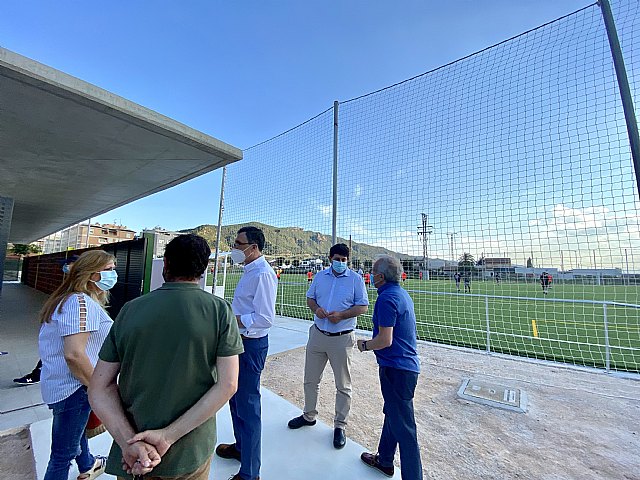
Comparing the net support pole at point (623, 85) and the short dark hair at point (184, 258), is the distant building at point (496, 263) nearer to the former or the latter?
the net support pole at point (623, 85)

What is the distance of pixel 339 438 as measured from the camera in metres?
2.42

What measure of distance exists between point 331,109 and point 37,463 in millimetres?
4937

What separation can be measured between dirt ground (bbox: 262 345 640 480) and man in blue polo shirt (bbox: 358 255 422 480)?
0.45m

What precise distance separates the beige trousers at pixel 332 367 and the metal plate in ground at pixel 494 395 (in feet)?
5.90

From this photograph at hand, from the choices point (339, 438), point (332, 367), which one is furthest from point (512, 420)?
point (332, 367)

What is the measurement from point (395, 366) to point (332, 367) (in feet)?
2.54

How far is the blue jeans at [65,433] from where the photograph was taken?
162 centimetres

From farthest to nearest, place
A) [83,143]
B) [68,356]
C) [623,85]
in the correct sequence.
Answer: [83,143] < [623,85] < [68,356]

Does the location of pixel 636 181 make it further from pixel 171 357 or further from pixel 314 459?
pixel 314 459

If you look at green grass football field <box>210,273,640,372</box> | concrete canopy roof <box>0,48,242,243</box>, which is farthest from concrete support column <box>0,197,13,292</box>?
green grass football field <box>210,273,640,372</box>

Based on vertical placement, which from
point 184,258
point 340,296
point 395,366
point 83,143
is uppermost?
point 83,143

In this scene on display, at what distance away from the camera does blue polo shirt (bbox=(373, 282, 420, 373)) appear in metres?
2.00

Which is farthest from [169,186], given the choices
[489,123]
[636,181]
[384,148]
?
[636,181]

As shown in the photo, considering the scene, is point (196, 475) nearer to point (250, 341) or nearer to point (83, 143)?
point (250, 341)
